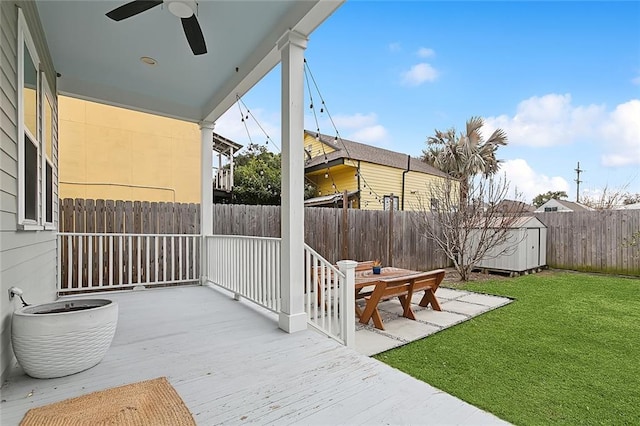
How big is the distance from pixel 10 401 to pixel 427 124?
688 inches

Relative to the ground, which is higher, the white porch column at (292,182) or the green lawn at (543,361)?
the white porch column at (292,182)

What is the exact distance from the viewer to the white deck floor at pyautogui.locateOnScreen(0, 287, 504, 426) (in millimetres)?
1694

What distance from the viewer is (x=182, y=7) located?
2.63 meters

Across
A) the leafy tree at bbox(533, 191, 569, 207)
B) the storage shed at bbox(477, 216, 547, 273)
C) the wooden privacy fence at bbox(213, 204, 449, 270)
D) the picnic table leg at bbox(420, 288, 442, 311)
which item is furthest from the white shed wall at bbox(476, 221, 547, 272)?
the leafy tree at bbox(533, 191, 569, 207)

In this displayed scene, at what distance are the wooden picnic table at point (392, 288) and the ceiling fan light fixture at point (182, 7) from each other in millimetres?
3491

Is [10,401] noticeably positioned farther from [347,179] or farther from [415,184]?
[415,184]

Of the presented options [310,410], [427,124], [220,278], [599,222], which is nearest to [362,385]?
[310,410]

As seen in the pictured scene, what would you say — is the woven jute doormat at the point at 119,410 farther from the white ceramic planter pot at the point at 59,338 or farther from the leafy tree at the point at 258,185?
the leafy tree at the point at 258,185

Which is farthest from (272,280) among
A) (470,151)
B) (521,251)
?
(470,151)

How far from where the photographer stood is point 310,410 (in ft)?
5.66

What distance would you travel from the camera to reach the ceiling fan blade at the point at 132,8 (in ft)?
7.82

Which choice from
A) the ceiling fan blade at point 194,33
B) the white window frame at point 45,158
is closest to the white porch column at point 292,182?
the ceiling fan blade at point 194,33

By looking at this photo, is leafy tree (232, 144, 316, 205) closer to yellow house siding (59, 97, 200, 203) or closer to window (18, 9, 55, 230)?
yellow house siding (59, 97, 200, 203)

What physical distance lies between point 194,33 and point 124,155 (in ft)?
18.7
